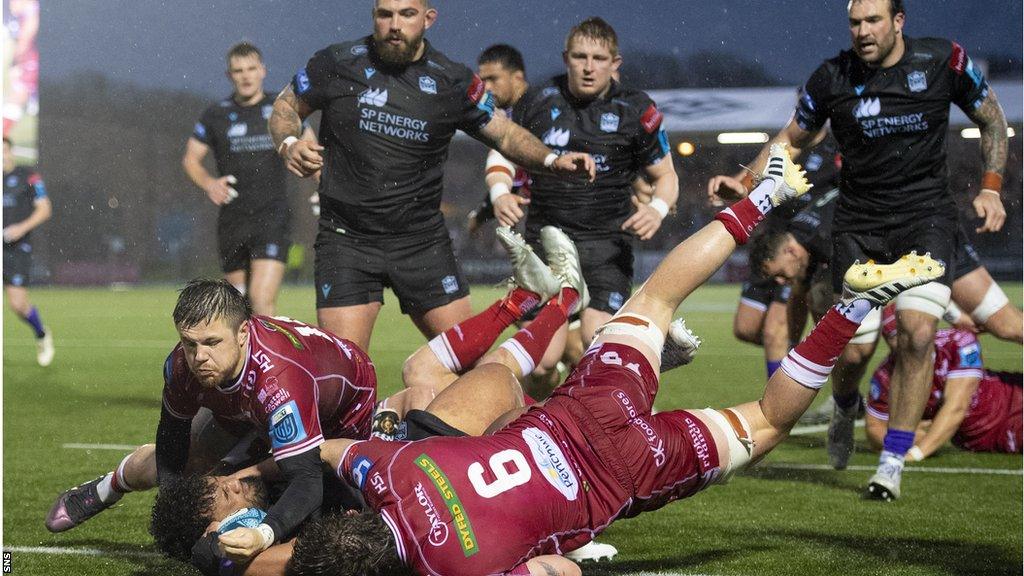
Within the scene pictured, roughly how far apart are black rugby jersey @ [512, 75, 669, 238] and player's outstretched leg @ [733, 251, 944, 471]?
2694mm

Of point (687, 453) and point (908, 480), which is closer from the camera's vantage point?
point (687, 453)

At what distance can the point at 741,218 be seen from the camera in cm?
496

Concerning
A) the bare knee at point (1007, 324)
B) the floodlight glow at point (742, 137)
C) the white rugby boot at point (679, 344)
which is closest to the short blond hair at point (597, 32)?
the white rugby boot at point (679, 344)

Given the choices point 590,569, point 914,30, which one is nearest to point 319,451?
point 590,569

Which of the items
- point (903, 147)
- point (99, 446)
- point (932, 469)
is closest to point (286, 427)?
point (903, 147)

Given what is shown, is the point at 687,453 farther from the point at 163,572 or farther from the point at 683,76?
the point at 683,76

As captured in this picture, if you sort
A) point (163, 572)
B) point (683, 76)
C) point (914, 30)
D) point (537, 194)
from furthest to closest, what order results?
point (683, 76) < point (914, 30) < point (537, 194) < point (163, 572)

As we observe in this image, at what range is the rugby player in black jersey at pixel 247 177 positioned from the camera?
9633mm

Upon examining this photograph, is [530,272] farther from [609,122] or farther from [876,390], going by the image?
[876,390]

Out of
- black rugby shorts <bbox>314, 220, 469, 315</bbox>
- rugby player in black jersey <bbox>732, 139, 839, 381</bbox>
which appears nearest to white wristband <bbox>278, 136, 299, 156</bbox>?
black rugby shorts <bbox>314, 220, 469, 315</bbox>

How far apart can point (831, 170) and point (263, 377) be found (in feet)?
20.1

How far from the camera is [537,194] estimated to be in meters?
7.38

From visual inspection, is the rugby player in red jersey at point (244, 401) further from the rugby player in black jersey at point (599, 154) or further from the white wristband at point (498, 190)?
the rugby player in black jersey at point (599, 154)

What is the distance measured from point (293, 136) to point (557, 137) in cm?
171
